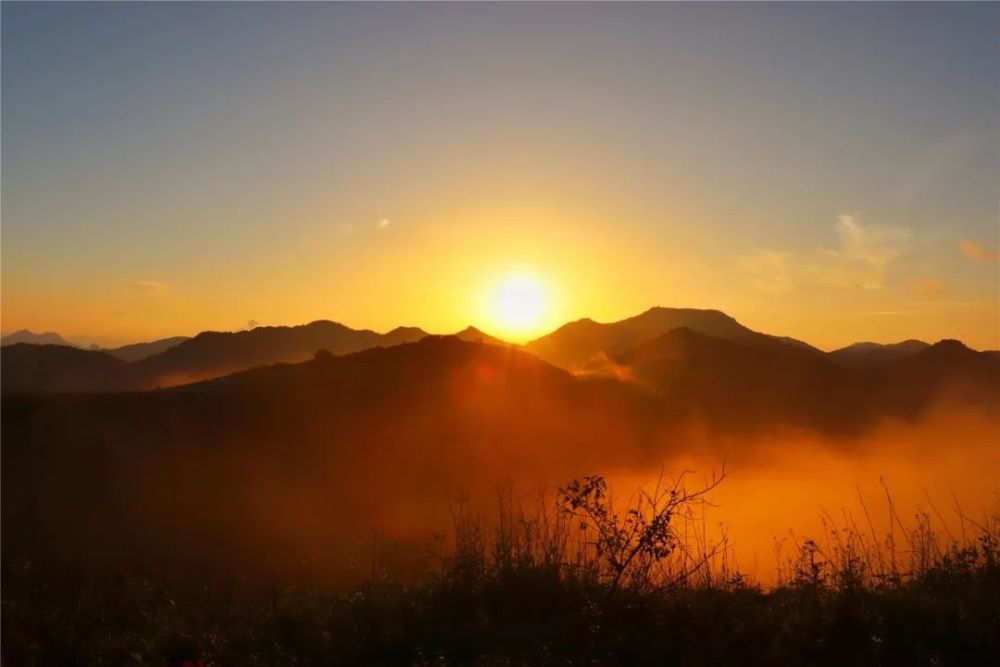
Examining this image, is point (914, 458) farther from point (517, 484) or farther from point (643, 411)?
point (517, 484)

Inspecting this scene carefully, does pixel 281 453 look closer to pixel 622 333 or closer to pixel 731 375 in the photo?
pixel 731 375

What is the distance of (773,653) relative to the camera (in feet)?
18.5

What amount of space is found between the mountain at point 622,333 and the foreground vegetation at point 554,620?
75.3m

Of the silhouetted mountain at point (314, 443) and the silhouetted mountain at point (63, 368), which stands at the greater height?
the silhouetted mountain at point (63, 368)

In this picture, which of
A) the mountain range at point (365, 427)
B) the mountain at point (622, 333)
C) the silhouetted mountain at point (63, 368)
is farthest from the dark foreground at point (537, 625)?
the mountain at point (622, 333)

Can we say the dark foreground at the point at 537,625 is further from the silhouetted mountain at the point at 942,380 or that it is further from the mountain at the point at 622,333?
the mountain at the point at 622,333

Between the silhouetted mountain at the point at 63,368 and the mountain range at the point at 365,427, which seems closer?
the mountain range at the point at 365,427

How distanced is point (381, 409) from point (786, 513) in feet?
53.0

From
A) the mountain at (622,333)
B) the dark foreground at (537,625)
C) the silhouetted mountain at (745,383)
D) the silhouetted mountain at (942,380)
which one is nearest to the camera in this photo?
the dark foreground at (537,625)

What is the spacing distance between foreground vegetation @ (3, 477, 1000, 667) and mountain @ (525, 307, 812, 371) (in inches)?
2965

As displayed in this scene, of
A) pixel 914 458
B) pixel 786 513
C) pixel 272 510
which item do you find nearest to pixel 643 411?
pixel 914 458

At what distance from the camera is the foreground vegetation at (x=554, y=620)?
576 cm

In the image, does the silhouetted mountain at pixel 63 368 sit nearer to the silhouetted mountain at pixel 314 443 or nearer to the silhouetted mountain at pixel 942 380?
the silhouetted mountain at pixel 314 443

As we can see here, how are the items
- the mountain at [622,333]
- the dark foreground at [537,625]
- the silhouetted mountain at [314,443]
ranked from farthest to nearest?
1. the mountain at [622,333]
2. the silhouetted mountain at [314,443]
3. the dark foreground at [537,625]
